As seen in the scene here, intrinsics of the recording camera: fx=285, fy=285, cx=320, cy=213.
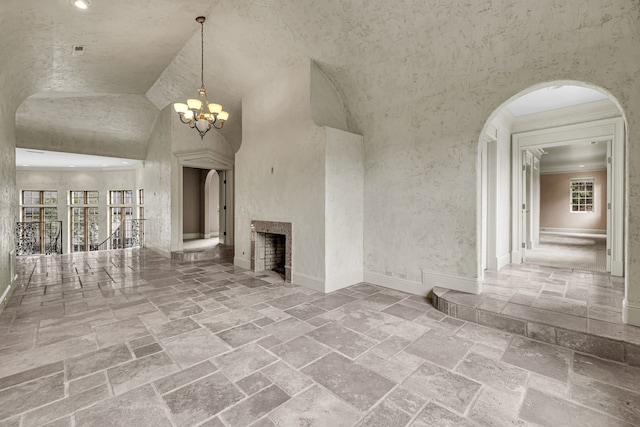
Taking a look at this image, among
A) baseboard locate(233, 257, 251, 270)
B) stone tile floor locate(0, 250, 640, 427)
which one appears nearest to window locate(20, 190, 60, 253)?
baseboard locate(233, 257, 251, 270)

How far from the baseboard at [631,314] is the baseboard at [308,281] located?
3.21m

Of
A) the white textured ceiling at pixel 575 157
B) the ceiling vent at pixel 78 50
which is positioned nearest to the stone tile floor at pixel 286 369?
the ceiling vent at pixel 78 50

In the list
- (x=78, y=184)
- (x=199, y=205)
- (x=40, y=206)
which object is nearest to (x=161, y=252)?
(x=199, y=205)

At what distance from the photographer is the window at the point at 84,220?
12141 mm

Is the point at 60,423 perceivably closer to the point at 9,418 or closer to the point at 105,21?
the point at 9,418

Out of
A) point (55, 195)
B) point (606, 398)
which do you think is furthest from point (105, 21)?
point (55, 195)

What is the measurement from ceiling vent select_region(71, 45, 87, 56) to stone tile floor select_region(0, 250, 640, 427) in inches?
148

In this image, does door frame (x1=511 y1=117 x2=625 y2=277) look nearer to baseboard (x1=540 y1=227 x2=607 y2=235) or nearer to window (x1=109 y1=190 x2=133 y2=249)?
baseboard (x1=540 y1=227 x2=607 y2=235)

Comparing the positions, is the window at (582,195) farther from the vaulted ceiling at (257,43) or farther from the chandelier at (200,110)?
the chandelier at (200,110)

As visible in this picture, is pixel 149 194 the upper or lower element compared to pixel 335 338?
upper

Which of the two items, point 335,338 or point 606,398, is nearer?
point 606,398

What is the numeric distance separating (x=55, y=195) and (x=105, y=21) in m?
11.6

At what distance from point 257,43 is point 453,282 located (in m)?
4.69

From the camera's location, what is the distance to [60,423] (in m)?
1.67
